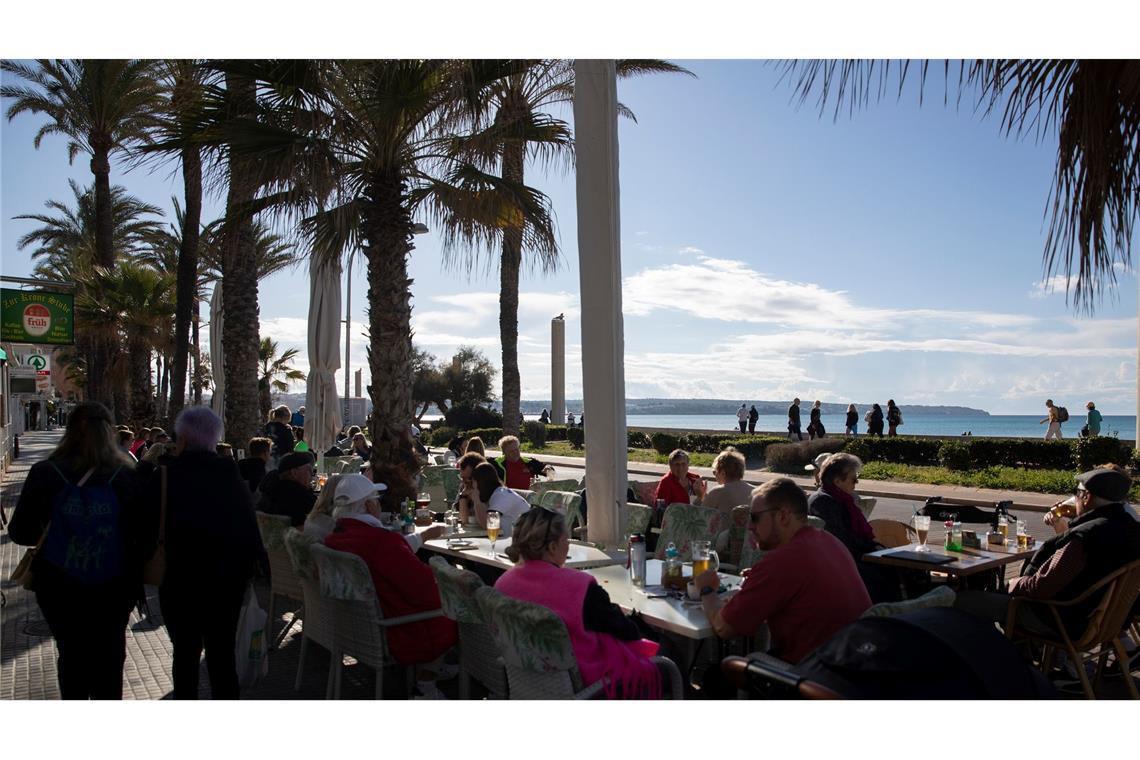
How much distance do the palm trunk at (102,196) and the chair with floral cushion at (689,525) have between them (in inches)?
771

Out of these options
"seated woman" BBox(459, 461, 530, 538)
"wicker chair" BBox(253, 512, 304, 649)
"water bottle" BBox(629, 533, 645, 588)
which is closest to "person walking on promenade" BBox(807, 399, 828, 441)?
"seated woman" BBox(459, 461, 530, 538)

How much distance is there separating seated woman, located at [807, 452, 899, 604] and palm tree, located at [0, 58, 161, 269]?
56.2ft

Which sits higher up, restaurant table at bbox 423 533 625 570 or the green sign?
the green sign

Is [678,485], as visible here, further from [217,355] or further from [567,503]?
[217,355]

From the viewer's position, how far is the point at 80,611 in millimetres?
3811

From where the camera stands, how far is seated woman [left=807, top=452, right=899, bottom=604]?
563cm

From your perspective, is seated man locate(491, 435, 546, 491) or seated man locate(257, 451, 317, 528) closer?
seated man locate(257, 451, 317, 528)

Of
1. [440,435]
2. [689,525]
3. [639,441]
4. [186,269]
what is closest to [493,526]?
[689,525]

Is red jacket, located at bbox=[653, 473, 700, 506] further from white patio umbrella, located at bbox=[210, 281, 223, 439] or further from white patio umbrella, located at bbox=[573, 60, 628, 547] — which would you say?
white patio umbrella, located at bbox=[210, 281, 223, 439]

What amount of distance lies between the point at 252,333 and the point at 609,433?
1011 centimetres

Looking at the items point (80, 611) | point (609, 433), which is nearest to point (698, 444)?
point (609, 433)

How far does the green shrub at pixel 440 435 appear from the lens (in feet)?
115

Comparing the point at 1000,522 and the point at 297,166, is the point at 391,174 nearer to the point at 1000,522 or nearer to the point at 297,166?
the point at 297,166

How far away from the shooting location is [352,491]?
14.8 ft
